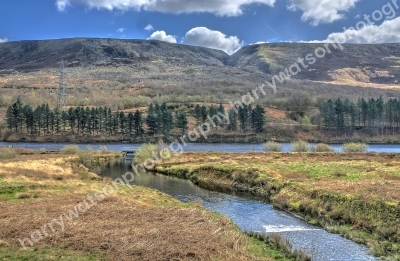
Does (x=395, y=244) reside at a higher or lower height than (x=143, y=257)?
lower

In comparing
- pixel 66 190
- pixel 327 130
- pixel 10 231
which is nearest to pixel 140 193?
pixel 66 190

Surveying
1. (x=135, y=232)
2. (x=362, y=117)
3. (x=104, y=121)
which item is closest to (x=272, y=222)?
(x=135, y=232)

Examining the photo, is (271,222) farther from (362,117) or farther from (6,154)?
(362,117)

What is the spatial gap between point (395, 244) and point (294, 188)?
1610 centimetres

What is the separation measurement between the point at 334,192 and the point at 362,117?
147 m

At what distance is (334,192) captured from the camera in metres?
32.6

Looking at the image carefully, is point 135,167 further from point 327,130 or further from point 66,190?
point 327,130

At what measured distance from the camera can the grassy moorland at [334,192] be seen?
981 inches

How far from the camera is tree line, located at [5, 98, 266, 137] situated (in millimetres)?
147125

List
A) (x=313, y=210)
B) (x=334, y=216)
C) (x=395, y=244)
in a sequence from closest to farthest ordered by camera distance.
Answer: (x=395, y=244) < (x=334, y=216) < (x=313, y=210)

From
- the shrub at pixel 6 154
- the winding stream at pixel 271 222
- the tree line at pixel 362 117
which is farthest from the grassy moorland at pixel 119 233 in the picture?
the tree line at pixel 362 117

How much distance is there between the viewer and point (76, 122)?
6344 inches

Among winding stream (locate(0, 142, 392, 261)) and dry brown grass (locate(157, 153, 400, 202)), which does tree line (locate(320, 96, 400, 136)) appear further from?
winding stream (locate(0, 142, 392, 261))

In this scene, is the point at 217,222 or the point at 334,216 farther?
the point at 334,216
